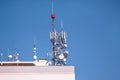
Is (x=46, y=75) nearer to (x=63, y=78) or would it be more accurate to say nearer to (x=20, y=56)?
(x=63, y=78)

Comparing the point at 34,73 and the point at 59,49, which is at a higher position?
the point at 59,49

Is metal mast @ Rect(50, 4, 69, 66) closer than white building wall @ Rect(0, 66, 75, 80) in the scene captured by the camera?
No

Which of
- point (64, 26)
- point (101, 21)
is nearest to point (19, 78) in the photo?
point (64, 26)

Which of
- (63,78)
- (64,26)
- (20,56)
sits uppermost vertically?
(64,26)

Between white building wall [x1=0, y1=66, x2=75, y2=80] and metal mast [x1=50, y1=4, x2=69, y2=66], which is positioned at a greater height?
metal mast [x1=50, y1=4, x2=69, y2=66]

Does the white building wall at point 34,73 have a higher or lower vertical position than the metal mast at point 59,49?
lower

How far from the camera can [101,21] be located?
9602 millimetres

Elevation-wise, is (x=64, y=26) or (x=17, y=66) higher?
(x=64, y=26)

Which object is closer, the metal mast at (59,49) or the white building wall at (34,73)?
the white building wall at (34,73)

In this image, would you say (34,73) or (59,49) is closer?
(34,73)

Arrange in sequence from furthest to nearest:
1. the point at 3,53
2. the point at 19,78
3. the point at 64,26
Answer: the point at 64,26 → the point at 3,53 → the point at 19,78

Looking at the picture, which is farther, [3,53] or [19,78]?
[3,53]

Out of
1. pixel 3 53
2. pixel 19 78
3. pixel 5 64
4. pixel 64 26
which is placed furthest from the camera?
pixel 64 26

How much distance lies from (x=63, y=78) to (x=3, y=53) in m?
3.03
